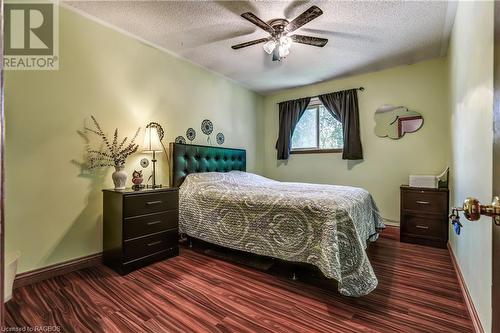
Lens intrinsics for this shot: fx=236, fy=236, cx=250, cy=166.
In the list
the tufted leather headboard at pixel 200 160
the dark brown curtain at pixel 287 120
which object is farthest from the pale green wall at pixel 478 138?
the tufted leather headboard at pixel 200 160

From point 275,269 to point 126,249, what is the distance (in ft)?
4.42

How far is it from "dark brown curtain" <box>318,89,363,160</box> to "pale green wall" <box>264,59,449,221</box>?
10 centimetres

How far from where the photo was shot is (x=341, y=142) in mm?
3869

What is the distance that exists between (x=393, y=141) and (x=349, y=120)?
69cm

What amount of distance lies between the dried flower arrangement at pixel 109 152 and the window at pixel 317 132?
282cm

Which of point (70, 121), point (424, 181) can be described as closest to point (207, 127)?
point (70, 121)

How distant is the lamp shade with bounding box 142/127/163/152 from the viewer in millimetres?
2559

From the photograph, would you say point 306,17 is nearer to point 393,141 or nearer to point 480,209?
point 480,209

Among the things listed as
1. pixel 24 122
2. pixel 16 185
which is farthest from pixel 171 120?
pixel 16 185

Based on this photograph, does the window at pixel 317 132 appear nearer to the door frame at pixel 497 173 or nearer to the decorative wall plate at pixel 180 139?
the decorative wall plate at pixel 180 139

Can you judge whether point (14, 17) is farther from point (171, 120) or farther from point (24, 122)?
point (171, 120)

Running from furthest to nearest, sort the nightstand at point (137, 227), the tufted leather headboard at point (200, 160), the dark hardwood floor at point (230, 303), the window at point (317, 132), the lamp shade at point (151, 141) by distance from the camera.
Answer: the window at point (317, 132)
the tufted leather headboard at point (200, 160)
the lamp shade at point (151, 141)
the nightstand at point (137, 227)
the dark hardwood floor at point (230, 303)

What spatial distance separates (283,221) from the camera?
196 cm

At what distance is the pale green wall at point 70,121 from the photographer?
1.88 m
